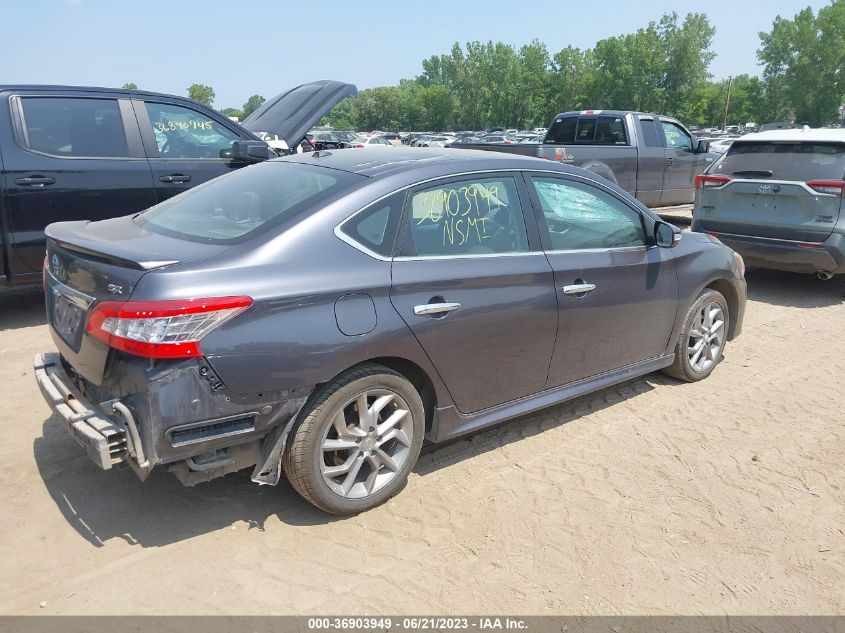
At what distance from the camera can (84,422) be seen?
2820mm

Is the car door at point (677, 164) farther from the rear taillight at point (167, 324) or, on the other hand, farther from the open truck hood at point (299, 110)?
the rear taillight at point (167, 324)

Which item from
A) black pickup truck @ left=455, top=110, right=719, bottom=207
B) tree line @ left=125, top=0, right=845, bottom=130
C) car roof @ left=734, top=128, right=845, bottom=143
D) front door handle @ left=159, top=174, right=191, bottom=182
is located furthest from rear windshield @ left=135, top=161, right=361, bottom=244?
tree line @ left=125, top=0, right=845, bottom=130

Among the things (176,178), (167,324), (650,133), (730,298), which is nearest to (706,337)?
(730,298)

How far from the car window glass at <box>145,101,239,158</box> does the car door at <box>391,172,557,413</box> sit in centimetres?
394

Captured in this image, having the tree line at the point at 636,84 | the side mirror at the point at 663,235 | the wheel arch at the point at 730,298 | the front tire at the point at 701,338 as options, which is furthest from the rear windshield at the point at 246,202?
the tree line at the point at 636,84

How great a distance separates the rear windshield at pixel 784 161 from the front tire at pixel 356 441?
5.73 m

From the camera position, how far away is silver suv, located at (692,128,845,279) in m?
6.77

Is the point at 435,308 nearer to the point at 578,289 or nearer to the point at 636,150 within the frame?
the point at 578,289

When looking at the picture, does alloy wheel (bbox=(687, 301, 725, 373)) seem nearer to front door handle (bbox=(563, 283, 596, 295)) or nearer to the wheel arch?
the wheel arch

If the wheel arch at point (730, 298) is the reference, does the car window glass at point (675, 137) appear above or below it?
above

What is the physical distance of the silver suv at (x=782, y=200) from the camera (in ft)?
22.2

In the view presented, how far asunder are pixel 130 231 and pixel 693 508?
312 centimetres

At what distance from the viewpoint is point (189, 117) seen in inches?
259

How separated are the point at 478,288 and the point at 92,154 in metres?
4.21
